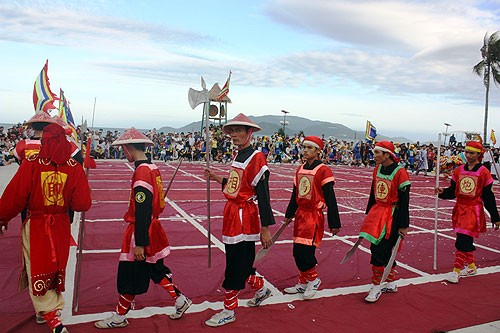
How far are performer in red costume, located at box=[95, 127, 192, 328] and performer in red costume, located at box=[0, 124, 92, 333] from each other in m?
0.51

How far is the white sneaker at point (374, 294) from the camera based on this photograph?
4.93 m

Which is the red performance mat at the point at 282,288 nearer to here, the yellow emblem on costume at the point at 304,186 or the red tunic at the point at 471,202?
the red tunic at the point at 471,202

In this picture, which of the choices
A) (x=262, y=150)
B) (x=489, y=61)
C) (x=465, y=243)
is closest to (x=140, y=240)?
(x=465, y=243)

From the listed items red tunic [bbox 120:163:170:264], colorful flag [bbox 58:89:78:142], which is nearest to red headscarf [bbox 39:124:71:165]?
red tunic [bbox 120:163:170:264]

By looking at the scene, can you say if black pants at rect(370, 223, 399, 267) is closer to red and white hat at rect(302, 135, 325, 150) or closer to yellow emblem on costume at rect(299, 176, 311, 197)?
yellow emblem on costume at rect(299, 176, 311, 197)

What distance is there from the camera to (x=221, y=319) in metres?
4.17

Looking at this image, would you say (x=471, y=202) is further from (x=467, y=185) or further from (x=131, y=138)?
(x=131, y=138)

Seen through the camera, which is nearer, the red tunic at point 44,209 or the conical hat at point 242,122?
the red tunic at point 44,209

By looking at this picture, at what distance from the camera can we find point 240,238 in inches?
167

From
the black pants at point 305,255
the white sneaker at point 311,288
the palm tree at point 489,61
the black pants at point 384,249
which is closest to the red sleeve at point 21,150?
the black pants at point 305,255

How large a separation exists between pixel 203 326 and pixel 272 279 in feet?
5.47

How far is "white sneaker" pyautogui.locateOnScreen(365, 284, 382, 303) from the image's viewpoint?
493 cm

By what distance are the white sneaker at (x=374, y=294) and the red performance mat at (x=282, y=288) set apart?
0.08 m

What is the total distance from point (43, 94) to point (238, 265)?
267 inches
